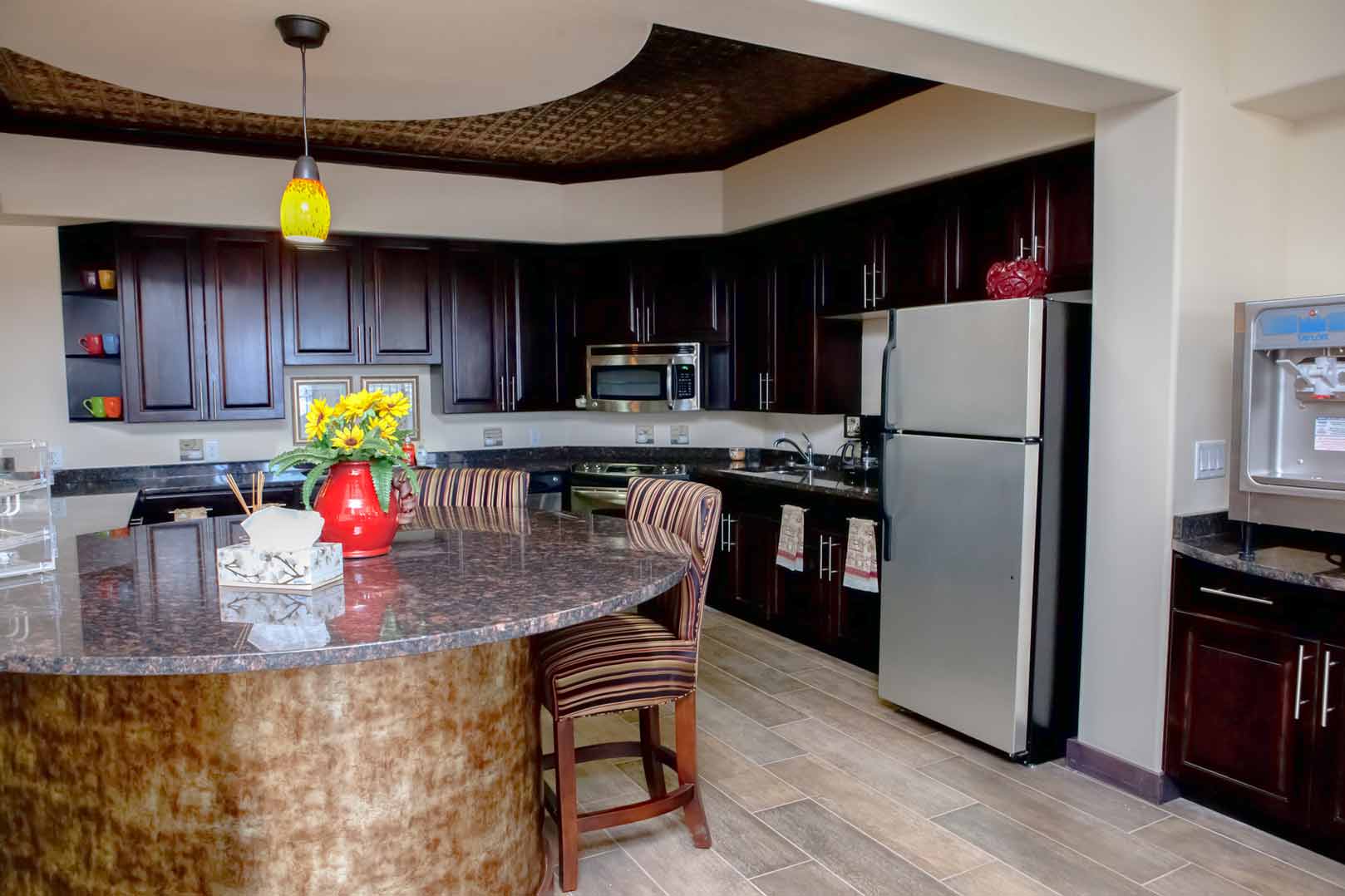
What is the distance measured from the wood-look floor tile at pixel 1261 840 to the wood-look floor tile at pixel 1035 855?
517mm

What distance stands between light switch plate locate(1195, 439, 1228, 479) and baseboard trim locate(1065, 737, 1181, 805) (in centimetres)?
100

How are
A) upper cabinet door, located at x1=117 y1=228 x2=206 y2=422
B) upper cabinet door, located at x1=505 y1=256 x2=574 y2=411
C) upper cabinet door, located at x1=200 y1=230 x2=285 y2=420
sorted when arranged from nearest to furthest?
1. upper cabinet door, located at x1=117 y1=228 x2=206 y2=422
2. upper cabinet door, located at x1=200 y1=230 x2=285 y2=420
3. upper cabinet door, located at x1=505 y1=256 x2=574 y2=411

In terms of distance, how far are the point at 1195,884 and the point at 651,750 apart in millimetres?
1564

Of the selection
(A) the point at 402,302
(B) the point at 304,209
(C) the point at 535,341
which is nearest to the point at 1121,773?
(B) the point at 304,209

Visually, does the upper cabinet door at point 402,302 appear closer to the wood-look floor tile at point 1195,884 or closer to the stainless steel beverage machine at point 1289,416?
the stainless steel beverage machine at point 1289,416

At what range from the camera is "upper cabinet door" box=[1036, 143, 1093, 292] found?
3.19 m

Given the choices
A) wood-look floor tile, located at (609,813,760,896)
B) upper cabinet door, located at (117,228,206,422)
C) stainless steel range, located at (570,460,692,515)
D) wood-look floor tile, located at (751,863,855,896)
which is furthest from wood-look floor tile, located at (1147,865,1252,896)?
upper cabinet door, located at (117,228,206,422)

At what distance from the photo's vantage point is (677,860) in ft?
8.12

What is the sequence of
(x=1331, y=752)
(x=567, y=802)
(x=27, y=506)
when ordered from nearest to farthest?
(x=27, y=506) → (x=567, y=802) → (x=1331, y=752)

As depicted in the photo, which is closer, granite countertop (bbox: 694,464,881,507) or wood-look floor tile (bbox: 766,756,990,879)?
wood-look floor tile (bbox: 766,756,990,879)

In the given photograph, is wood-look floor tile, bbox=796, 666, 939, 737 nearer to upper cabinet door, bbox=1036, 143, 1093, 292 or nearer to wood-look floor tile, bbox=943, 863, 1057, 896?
wood-look floor tile, bbox=943, 863, 1057, 896

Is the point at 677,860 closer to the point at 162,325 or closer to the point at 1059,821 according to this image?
the point at 1059,821

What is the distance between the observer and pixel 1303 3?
2.69 meters

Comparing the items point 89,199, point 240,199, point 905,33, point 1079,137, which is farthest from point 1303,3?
point 89,199
